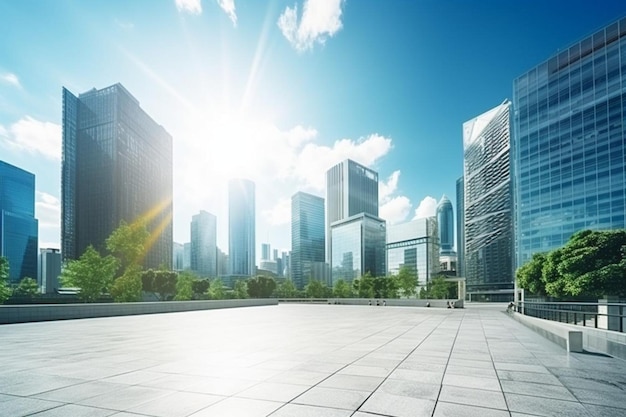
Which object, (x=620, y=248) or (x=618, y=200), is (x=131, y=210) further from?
(x=618, y=200)

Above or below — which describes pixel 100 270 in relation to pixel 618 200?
below

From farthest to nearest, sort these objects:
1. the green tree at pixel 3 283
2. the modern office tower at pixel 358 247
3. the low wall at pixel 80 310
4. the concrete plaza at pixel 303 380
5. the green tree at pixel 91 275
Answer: the modern office tower at pixel 358 247
the green tree at pixel 3 283
the green tree at pixel 91 275
the low wall at pixel 80 310
the concrete plaza at pixel 303 380

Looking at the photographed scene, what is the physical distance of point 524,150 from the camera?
10900 cm

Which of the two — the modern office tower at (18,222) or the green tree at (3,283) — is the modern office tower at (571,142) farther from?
the modern office tower at (18,222)

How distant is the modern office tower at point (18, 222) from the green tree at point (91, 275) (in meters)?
138

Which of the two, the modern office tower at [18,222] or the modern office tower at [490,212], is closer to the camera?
the modern office tower at [18,222]

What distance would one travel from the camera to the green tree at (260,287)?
6769 centimetres

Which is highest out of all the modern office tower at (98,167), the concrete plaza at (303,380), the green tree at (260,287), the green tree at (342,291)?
the modern office tower at (98,167)

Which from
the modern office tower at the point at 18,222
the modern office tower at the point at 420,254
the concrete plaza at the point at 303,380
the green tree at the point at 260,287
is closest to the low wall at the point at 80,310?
the concrete plaza at the point at 303,380

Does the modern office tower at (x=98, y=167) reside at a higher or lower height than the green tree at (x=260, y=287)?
higher

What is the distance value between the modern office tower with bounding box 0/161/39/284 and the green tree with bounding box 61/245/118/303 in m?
138

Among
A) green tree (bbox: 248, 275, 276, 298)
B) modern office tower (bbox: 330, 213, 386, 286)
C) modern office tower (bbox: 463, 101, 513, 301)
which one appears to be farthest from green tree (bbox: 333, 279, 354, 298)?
modern office tower (bbox: 330, 213, 386, 286)

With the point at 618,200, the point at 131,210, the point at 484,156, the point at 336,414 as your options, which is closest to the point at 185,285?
the point at 336,414

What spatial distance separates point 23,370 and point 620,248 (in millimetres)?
43270
